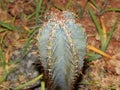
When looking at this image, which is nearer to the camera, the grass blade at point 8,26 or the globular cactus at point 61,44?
the globular cactus at point 61,44

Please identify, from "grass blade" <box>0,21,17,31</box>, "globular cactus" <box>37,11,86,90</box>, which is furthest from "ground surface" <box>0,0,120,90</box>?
"globular cactus" <box>37,11,86,90</box>

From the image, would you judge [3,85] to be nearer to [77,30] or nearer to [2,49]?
[2,49]

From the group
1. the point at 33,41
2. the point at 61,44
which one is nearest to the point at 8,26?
the point at 33,41

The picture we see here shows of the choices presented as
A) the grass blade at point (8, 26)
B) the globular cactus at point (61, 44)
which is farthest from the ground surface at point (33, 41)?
the globular cactus at point (61, 44)

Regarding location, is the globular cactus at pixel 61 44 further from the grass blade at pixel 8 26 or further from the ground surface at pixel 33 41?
the grass blade at pixel 8 26

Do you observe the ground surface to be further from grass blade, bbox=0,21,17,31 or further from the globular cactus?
the globular cactus

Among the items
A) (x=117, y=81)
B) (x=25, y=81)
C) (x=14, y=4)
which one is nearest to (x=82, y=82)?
(x=117, y=81)

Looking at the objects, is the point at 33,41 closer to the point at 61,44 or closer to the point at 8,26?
the point at 8,26
